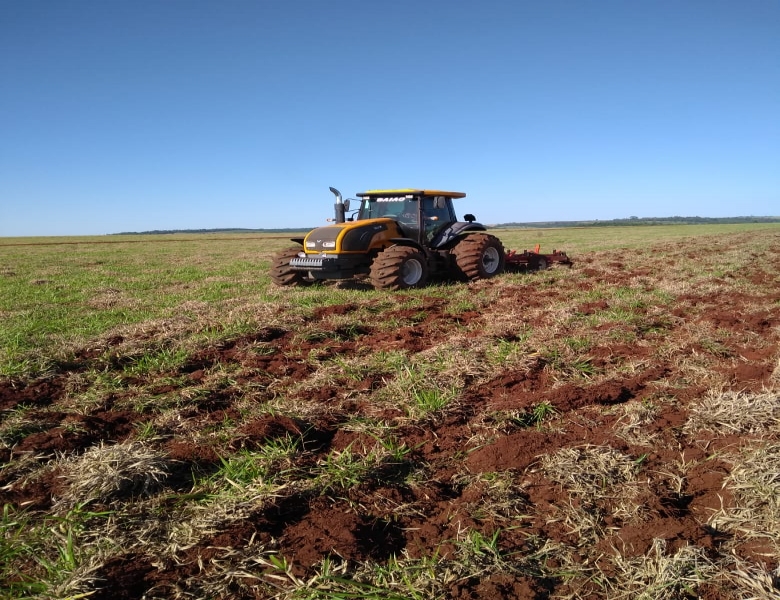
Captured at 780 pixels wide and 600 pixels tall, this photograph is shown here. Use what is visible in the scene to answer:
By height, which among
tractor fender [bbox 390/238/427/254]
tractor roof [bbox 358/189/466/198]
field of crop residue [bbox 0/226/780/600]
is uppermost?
tractor roof [bbox 358/189/466/198]

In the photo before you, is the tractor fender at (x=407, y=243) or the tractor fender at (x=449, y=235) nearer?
the tractor fender at (x=407, y=243)

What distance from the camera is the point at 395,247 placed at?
32.4 feet

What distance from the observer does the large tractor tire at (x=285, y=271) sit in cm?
1048

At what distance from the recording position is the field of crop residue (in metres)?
2.11

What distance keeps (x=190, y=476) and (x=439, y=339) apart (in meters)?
3.71

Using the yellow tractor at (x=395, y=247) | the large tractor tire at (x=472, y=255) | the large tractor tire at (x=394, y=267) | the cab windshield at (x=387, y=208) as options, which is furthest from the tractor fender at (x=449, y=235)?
the large tractor tire at (x=394, y=267)

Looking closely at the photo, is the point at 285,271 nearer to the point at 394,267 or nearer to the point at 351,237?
the point at 351,237

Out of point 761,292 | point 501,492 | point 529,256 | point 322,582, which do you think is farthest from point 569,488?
point 529,256

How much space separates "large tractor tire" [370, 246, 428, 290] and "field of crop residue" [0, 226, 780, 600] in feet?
9.81

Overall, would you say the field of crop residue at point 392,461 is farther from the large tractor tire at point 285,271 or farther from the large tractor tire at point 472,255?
the large tractor tire at point 472,255

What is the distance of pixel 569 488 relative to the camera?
2.74 metres

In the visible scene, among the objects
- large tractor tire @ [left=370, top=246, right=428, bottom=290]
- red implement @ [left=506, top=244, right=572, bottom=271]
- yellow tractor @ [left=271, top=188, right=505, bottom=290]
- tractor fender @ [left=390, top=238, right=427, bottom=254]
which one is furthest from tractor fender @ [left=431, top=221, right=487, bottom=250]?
red implement @ [left=506, top=244, right=572, bottom=271]

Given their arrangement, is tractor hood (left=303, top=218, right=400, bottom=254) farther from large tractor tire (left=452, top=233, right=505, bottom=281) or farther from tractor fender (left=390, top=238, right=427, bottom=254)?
large tractor tire (left=452, top=233, right=505, bottom=281)

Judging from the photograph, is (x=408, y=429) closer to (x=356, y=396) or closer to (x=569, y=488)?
(x=356, y=396)
